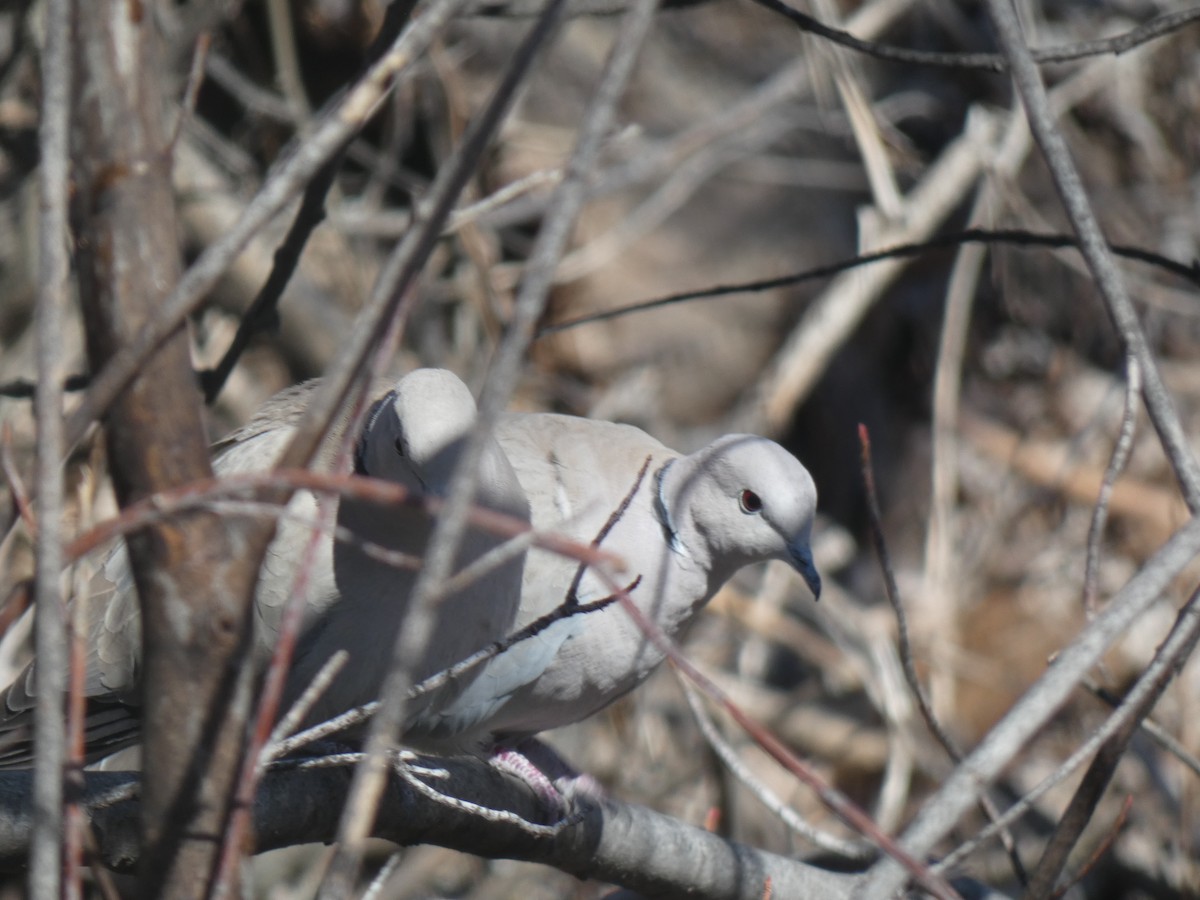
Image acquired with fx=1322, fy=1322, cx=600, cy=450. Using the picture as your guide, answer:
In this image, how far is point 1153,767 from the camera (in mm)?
4047

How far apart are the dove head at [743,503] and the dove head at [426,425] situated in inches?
18.6

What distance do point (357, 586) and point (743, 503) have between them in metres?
0.61

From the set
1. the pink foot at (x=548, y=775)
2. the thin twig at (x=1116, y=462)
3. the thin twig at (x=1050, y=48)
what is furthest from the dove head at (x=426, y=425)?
the thin twig at (x=1116, y=462)

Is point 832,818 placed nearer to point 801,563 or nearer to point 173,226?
point 801,563

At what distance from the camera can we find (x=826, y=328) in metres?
4.57

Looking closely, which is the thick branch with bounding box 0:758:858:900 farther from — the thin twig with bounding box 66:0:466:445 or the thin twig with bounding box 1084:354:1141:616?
the thin twig with bounding box 66:0:466:445

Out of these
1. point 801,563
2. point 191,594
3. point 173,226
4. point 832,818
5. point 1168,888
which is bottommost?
point 832,818

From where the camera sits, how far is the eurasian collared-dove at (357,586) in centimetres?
175

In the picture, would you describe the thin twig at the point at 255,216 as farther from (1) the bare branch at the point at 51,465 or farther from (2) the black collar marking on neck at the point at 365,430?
(2) the black collar marking on neck at the point at 365,430

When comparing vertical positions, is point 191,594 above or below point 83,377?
above

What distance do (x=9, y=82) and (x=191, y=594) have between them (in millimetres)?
2810

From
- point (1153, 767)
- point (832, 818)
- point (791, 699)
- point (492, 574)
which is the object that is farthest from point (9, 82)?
point (1153, 767)

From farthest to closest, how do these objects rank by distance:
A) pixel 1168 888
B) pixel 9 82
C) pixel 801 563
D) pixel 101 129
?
pixel 1168 888 → pixel 9 82 → pixel 801 563 → pixel 101 129

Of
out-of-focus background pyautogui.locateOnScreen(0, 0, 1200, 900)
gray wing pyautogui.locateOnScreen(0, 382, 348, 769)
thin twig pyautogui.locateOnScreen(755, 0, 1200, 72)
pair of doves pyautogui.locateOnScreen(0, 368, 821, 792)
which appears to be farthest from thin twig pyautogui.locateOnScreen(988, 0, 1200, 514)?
out-of-focus background pyautogui.locateOnScreen(0, 0, 1200, 900)
